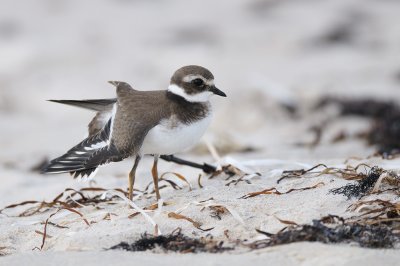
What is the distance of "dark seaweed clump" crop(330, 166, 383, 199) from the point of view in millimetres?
3889

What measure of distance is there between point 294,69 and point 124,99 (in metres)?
6.36

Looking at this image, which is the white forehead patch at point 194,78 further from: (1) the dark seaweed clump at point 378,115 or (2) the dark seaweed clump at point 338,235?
(1) the dark seaweed clump at point 378,115

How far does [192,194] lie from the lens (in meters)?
4.54

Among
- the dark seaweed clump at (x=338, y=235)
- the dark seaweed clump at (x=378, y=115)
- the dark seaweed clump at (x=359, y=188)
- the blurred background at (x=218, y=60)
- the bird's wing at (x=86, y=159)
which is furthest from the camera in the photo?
the blurred background at (x=218, y=60)

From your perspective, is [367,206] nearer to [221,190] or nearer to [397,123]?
[221,190]

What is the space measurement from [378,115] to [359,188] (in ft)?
14.4

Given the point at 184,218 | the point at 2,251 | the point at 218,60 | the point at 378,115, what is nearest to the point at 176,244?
the point at 184,218

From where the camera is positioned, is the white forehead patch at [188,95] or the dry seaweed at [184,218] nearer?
the dry seaweed at [184,218]

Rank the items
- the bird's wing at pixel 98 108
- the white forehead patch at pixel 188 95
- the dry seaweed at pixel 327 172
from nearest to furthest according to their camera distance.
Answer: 1. the dry seaweed at pixel 327 172
2. the white forehead patch at pixel 188 95
3. the bird's wing at pixel 98 108

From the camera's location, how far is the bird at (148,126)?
4363 millimetres

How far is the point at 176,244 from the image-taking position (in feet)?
11.5

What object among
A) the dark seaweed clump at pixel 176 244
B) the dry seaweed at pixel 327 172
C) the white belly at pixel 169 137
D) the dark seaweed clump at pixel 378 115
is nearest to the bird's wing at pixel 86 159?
the white belly at pixel 169 137

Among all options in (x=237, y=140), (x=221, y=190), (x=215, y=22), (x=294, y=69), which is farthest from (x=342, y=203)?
(x=215, y=22)

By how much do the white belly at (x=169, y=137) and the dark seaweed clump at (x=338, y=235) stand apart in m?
1.16
